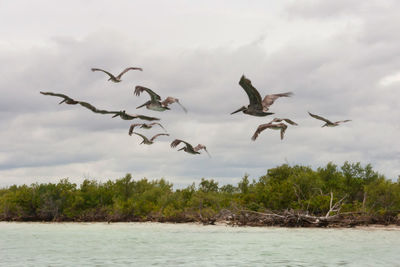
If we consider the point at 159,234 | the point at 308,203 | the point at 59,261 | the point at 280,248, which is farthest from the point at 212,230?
the point at 59,261

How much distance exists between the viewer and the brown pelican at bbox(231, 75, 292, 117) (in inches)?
561

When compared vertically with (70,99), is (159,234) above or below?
below

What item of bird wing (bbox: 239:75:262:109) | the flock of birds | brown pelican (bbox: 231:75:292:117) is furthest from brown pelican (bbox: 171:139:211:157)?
bird wing (bbox: 239:75:262:109)

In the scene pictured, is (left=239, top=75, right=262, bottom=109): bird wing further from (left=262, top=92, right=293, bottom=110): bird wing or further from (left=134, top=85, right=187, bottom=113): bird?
(left=134, top=85, right=187, bottom=113): bird

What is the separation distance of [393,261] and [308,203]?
16.1m

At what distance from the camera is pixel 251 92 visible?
14.4 meters

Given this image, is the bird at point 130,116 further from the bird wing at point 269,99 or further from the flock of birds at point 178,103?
the bird wing at point 269,99

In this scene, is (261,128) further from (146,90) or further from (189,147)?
(146,90)

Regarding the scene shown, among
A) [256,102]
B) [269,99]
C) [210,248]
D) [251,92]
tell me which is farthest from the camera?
[210,248]

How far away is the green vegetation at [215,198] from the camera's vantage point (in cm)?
3784

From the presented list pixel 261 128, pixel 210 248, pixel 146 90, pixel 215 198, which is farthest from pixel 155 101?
pixel 215 198

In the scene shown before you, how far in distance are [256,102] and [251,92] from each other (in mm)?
869

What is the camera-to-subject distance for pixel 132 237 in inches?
1297

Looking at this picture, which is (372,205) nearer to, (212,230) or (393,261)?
(212,230)
